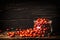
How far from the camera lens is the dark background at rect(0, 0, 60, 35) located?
5.75 metres

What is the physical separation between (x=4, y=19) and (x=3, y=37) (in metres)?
1.19

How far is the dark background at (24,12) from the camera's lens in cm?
575

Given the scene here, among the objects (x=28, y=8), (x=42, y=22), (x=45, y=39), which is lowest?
(x=45, y=39)

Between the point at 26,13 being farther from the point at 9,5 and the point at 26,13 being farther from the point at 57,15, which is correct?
the point at 57,15

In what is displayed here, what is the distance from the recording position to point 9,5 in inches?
233

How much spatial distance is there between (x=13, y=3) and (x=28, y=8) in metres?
0.51

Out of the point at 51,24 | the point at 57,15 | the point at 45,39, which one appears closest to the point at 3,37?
the point at 45,39

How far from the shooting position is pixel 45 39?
4.69m

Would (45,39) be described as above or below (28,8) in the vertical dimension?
below

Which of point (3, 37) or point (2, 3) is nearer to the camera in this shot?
point (3, 37)

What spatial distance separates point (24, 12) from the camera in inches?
233

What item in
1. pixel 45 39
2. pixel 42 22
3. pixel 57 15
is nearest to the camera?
pixel 45 39

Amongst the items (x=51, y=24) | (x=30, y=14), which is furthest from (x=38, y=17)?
(x=51, y=24)

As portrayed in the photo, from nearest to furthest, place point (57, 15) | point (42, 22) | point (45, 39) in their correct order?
1. point (45, 39)
2. point (42, 22)
3. point (57, 15)
